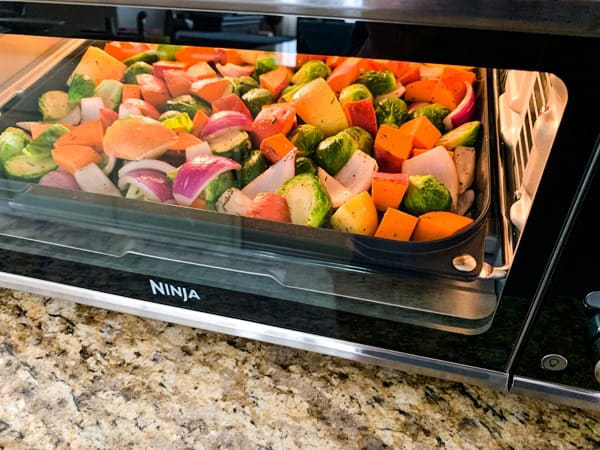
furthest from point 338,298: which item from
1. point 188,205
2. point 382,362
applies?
point 188,205

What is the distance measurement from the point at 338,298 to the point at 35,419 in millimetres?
387

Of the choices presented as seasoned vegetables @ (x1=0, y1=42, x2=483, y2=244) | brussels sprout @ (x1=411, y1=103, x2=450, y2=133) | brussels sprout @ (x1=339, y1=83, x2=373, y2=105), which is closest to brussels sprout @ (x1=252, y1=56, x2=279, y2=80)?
seasoned vegetables @ (x1=0, y1=42, x2=483, y2=244)

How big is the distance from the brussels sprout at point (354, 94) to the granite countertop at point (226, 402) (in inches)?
14.1

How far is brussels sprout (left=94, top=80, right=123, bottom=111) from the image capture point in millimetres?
844

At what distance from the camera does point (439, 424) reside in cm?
70

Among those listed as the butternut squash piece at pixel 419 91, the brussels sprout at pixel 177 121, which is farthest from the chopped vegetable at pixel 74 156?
the butternut squash piece at pixel 419 91

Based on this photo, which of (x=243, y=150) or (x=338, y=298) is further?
(x=243, y=150)

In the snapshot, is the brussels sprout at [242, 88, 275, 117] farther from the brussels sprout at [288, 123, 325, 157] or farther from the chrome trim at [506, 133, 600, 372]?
the chrome trim at [506, 133, 600, 372]

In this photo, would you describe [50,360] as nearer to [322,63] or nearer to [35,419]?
[35,419]

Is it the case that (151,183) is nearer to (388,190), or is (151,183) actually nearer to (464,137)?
(388,190)

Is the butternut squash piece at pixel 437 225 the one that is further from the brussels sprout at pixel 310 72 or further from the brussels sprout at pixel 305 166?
the brussels sprout at pixel 310 72

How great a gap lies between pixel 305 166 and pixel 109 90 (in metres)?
0.31

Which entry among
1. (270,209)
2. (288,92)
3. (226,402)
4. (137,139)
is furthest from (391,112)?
(226,402)

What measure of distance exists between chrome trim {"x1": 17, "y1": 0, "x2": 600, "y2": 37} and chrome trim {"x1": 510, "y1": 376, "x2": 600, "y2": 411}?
398 mm
